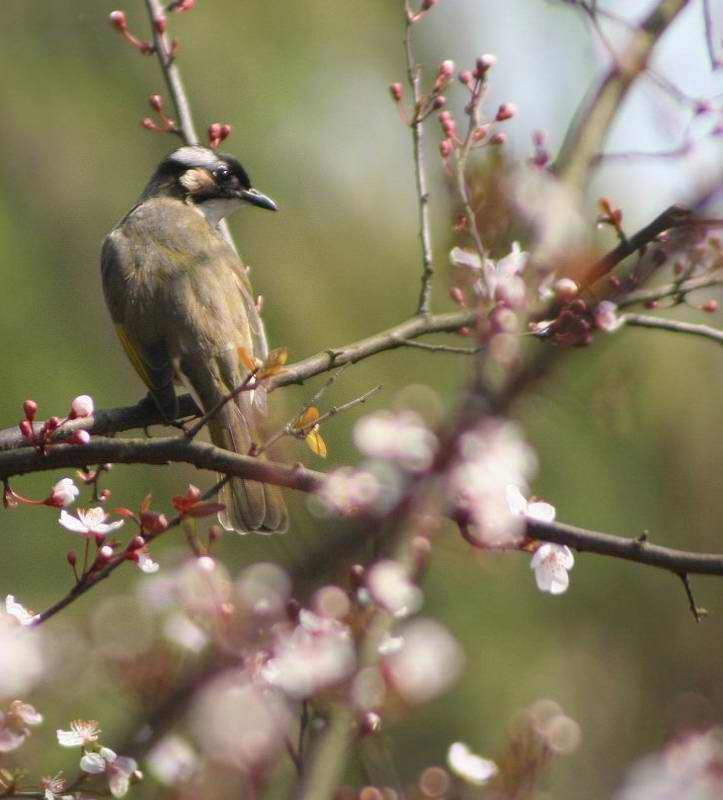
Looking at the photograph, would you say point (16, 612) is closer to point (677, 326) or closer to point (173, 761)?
point (173, 761)

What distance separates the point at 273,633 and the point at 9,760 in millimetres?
619

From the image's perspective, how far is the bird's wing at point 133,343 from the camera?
13.0ft

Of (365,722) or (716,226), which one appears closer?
(716,226)

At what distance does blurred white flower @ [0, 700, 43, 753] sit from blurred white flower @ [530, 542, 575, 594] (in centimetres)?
97

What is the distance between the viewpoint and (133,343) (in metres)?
4.33

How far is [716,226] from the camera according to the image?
145 cm

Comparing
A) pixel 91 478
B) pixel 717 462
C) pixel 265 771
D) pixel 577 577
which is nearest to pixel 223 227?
pixel 91 478

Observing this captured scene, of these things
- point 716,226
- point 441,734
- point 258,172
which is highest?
point 716,226

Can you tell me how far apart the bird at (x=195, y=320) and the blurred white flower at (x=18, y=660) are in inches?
53.2

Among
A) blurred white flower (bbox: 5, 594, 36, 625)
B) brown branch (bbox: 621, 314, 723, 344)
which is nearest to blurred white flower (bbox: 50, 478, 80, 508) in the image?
blurred white flower (bbox: 5, 594, 36, 625)

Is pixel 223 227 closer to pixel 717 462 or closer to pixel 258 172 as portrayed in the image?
pixel 258 172

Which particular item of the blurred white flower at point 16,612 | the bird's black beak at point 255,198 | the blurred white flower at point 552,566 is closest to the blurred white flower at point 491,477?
the blurred white flower at point 552,566

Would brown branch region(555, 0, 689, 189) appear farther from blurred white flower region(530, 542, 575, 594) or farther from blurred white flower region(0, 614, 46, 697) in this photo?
blurred white flower region(0, 614, 46, 697)

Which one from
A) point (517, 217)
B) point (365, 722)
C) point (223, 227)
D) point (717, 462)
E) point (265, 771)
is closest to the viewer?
point (265, 771)
